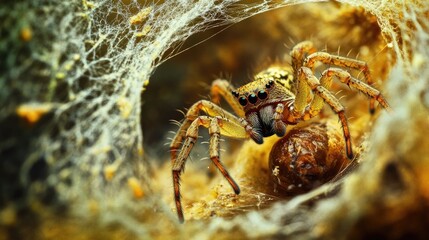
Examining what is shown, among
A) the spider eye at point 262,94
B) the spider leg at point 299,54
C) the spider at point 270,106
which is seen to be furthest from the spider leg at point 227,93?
the spider leg at point 299,54

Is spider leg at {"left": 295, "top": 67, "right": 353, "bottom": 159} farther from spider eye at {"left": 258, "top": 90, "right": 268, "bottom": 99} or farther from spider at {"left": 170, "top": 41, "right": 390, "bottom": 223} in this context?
spider eye at {"left": 258, "top": 90, "right": 268, "bottom": 99}

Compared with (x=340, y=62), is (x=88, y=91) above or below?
above

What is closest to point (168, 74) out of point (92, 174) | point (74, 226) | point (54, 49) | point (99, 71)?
point (99, 71)

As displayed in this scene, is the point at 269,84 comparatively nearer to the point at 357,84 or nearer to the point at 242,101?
the point at 242,101

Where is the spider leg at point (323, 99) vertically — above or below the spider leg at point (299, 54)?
below

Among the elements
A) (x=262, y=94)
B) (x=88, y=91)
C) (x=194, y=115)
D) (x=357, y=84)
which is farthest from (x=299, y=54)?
(x=88, y=91)

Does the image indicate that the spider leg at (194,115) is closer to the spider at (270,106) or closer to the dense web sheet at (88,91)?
the spider at (270,106)
